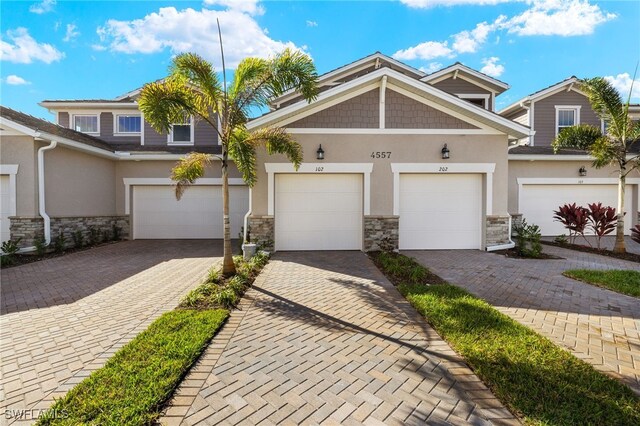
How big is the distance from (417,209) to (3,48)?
12284mm

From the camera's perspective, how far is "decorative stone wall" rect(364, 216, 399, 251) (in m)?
9.18

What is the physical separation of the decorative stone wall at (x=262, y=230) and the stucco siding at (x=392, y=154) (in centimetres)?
20

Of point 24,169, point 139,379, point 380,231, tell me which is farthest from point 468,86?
point 24,169

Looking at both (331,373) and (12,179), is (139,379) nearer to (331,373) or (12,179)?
(331,373)

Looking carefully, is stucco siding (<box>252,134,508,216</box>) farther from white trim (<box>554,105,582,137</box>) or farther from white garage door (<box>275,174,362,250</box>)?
white trim (<box>554,105,582,137</box>)

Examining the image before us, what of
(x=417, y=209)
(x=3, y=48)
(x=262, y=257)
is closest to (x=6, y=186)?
(x=3, y=48)

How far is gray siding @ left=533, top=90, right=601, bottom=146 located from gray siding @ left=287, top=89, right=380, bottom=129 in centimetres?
1154

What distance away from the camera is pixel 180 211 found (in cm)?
1227

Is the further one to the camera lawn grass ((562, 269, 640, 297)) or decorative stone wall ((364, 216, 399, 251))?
decorative stone wall ((364, 216, 399, 251))

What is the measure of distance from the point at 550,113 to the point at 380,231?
1339 cm

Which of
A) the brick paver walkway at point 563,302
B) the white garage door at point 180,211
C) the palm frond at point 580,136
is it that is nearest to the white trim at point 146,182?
the white garage door at point 180,211

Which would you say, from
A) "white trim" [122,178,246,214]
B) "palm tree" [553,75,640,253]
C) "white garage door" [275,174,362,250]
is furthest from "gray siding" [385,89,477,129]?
"white trim" [122,178,246,214]

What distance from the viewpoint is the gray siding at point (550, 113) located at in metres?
15.3

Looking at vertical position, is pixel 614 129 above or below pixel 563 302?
above
